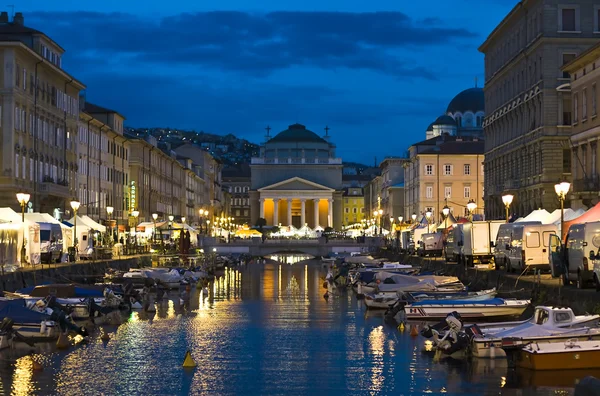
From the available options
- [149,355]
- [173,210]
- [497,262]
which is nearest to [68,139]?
[497,262]

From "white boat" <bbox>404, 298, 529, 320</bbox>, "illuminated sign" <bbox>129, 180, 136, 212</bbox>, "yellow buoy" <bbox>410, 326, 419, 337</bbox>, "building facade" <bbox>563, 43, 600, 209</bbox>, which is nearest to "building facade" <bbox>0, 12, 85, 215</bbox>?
"illuminated sign" <bbox>129, 180, 136, 212</bbox>

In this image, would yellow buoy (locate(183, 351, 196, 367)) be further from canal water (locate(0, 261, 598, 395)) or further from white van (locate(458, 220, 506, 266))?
white van (locate(458, 220, 506, 266))

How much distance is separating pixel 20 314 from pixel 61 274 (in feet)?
75.1

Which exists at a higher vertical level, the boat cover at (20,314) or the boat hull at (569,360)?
the boat cover at (20,314)

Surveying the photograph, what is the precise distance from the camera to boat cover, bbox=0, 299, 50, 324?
122 ft

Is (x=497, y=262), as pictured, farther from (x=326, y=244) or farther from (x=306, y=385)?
(x=326, y=244)

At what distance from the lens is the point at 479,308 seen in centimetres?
4269

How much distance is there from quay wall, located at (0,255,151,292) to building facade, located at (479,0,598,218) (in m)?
34.8

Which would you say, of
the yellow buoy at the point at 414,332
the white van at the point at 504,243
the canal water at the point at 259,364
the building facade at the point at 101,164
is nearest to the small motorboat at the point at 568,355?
the canal water at the point at 259,364

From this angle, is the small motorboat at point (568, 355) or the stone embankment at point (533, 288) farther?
the stone embankment at point (533, 288)

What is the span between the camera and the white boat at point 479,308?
42.1 metres

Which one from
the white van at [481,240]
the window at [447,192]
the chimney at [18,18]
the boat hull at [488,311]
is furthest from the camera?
the window at [447,192]

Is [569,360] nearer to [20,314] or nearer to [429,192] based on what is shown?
[20,314]

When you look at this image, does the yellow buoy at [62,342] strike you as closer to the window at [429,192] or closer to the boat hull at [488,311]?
the boat hull at [488,311]
